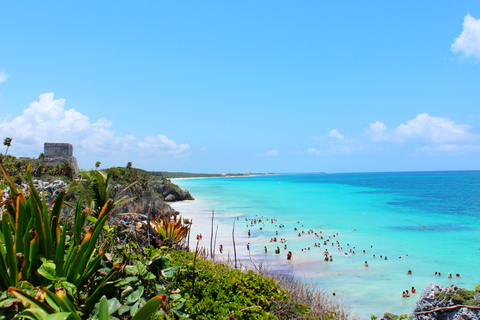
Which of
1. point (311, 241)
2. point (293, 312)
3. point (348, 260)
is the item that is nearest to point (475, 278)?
point (348, 260)

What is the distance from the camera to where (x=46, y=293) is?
221 centimetres

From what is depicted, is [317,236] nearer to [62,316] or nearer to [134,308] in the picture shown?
[134,308]

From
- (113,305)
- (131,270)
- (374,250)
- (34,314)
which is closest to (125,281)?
(131,270)

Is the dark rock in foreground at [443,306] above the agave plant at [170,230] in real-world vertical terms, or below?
below

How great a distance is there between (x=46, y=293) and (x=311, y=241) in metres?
26.8

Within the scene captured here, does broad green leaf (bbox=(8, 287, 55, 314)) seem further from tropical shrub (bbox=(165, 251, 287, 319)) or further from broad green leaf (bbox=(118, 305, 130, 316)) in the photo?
tropical shrub (bbox=(165, 251, 287, 319))

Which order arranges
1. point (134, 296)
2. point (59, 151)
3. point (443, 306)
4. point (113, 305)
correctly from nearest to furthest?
point (113, 305) < point (134, 296) < point (443, 306) < point (59, 151)

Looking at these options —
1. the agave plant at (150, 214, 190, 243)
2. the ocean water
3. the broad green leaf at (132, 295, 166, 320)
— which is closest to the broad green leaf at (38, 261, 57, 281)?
the broad green leaf at (132, 295, 166, 320)

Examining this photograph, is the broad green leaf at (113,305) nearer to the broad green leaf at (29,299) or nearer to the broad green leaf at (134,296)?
the broad green leaf at (134,296)

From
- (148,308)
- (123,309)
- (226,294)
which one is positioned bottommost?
(226,294)

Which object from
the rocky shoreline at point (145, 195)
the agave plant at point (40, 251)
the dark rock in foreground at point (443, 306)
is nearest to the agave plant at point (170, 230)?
the rocky shoreline at point (145, 195)

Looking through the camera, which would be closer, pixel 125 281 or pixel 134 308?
pixel 134 308

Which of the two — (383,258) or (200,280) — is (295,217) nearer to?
(383,258)

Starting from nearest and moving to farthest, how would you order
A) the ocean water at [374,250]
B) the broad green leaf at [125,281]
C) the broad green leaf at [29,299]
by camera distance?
the broad green leaf at [29,299] → the broad green leaf at [125,281] → the ocean water at [374,250]
